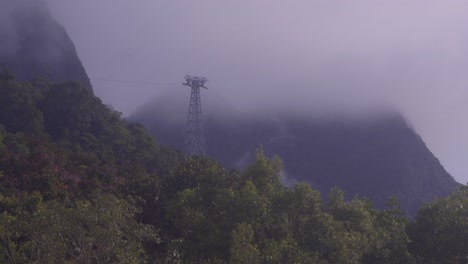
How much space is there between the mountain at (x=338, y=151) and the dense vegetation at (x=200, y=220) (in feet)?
76.3

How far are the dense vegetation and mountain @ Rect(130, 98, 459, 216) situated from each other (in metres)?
23.3

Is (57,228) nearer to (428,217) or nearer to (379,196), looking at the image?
(428,217)

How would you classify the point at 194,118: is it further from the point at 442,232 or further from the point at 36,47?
the point at 442,232

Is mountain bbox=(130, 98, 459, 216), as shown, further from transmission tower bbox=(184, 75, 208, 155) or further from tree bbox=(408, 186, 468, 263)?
tree bbox=(408, 186, 468, 263)

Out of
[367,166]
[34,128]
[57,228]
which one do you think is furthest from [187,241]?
[367,166]

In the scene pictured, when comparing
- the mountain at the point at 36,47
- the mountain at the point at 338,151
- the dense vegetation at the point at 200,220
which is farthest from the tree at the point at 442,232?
the mountain at the point at 36,47

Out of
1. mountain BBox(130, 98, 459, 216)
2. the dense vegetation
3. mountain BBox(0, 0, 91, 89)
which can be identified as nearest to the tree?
the dense vegetation

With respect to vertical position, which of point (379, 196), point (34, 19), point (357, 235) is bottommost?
point (379, 196)

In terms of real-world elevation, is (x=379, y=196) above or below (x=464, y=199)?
below

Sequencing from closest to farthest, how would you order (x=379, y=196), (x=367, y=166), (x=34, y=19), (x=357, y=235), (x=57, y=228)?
(x=57, y=228)
(x=357, y=235)
(x=379, y=196)
(x=367, y=166)
(x=34, y=19)

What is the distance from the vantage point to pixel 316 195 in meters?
14.4

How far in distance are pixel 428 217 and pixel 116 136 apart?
1029 inches

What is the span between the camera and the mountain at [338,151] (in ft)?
143

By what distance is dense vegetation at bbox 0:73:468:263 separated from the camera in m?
11.4
